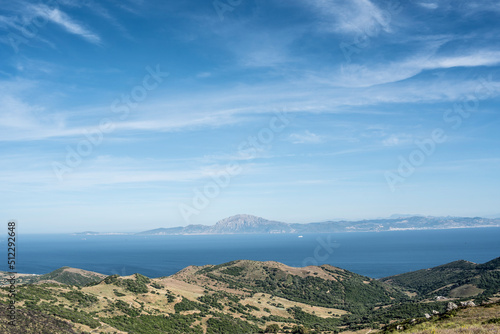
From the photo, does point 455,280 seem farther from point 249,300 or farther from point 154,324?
point 154,324

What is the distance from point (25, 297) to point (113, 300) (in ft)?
56.9

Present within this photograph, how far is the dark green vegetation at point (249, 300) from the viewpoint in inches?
2005

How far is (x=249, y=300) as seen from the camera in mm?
95500

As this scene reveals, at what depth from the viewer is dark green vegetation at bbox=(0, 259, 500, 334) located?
50938mm

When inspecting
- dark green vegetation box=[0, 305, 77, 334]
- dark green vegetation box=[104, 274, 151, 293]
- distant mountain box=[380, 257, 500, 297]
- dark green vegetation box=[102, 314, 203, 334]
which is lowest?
distant mountain box=[380, 257, 500, 297]

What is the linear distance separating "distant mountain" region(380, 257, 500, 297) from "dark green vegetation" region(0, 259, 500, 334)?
41 centimetres

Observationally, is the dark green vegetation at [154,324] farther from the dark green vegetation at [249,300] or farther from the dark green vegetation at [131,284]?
the dark green vegetation at [131,284]

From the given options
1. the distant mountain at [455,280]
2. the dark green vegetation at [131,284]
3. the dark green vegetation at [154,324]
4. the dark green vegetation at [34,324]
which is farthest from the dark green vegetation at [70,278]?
the distant mountain at [455,280]

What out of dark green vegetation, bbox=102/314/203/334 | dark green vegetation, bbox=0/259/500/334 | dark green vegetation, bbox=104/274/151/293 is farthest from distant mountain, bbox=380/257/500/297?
dark green vegetation, bbox=104/274/151/293

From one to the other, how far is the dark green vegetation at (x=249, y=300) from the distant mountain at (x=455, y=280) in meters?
0.41

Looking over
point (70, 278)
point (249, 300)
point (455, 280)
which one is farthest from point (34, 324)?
point (455, 280)

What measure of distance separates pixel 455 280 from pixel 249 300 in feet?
297

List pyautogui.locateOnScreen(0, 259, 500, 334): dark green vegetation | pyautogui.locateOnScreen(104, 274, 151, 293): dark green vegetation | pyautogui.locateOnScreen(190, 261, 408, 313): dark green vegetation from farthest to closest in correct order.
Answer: pyautogui.locateOnScreen(190, 261, 408, 313): dark green vegetation < pyautogui.locateOnScreen(104, 274, 151, 293): dark green vegetation < pyautogui.locateOnScreen(0, 259, 500, 334): dark green vegetation

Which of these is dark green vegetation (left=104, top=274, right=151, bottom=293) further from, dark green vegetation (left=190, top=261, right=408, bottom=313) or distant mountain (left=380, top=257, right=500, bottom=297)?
distant mountain (left=380, top=257, right=500, bottom=297)
